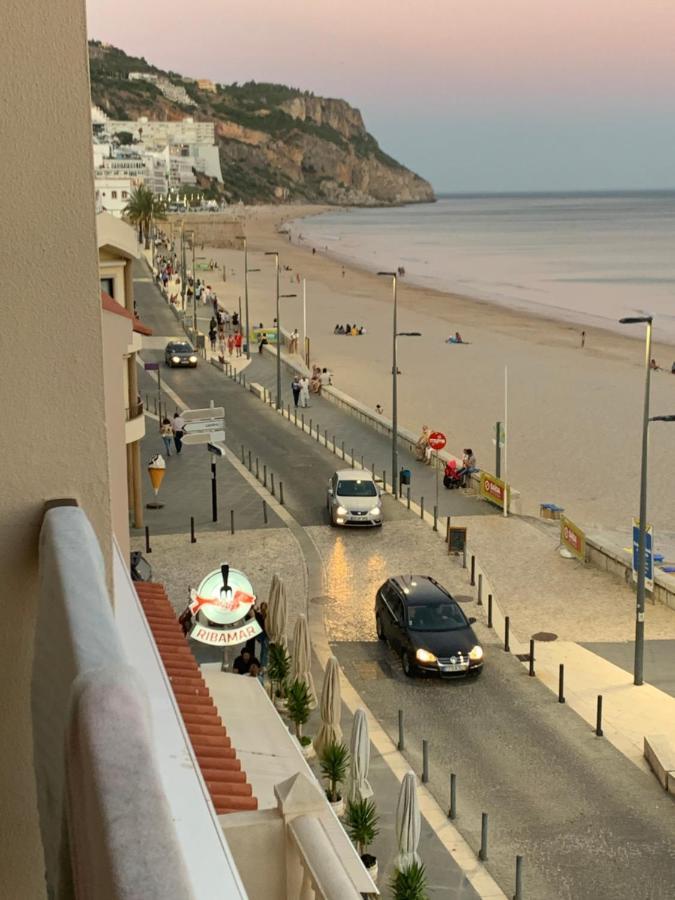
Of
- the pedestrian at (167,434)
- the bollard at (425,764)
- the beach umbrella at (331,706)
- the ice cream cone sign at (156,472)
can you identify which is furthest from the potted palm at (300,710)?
the pedestrian at (167,434)

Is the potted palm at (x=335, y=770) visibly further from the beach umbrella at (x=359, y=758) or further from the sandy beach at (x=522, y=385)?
the sandy beach at (x=522, y=385)

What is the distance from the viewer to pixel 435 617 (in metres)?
21.5

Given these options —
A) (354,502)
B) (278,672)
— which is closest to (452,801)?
(278,672)

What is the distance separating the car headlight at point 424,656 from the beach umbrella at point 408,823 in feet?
25.4

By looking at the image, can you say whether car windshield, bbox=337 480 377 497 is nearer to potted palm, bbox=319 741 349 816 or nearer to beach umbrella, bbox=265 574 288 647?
beach umbrella, bbox=265 574 288 647

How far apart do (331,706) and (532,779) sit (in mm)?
3007

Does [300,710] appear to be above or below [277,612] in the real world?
below

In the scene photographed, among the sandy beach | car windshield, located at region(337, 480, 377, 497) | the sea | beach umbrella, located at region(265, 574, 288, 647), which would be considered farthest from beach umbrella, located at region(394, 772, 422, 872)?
the sea

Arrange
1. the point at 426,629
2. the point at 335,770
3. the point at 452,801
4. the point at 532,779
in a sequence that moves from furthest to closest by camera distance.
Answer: the point at 426,629 → the point at 532,779 → the point at 335,770 → the point at 452,801

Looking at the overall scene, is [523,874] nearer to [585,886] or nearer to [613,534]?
[585,886]

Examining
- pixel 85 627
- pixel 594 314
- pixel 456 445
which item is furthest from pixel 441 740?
pixel 594 314

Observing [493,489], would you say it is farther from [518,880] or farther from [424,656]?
[518,880]

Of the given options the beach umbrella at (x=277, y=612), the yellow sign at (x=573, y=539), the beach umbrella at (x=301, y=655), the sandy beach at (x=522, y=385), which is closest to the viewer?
the beach umbrella at (x=301, y=655)

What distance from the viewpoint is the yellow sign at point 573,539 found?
2766 centimetres
